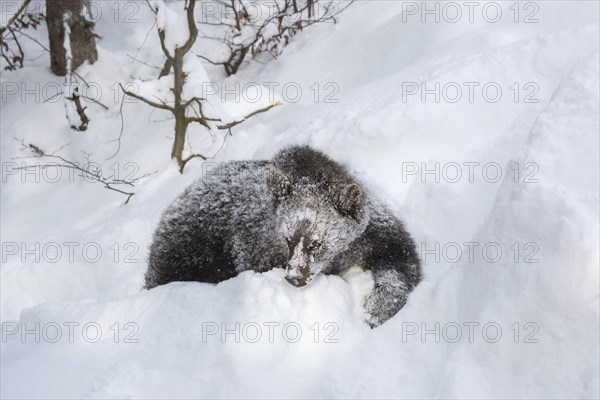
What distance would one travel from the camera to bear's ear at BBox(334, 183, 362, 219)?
11.8 ft

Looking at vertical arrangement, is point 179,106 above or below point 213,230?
above

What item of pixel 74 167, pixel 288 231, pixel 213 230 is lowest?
pixel 74 167

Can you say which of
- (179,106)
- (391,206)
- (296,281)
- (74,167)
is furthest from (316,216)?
(74,167)

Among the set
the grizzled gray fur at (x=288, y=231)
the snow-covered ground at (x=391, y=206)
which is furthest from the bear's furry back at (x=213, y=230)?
the snow-covered ground at (x=391, y=206)

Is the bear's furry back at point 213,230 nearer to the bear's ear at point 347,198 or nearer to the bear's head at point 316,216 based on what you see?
the bear's head at point 316,216

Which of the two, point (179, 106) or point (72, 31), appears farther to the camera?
point (72, 31)

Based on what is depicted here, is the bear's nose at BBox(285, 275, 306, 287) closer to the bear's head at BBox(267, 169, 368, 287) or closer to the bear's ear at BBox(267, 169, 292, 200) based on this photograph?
the bear's head at BBox(267, 169, 368, 287)

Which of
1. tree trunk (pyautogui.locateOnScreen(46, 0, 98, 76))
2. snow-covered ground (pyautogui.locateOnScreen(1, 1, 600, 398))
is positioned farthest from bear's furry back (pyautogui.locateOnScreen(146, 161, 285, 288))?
tree trunk (pyautogui.locateOnScreen(46, 0, 98, 76))

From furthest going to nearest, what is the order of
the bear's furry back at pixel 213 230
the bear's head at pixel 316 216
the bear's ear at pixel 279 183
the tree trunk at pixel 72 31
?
the tree trunk at pixel 72 31 → the bear's furry back at pixel 213 230 → the bear's ear at pixel 279 183 → the bear's head at pixel 316 216

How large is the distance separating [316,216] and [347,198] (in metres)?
0.22

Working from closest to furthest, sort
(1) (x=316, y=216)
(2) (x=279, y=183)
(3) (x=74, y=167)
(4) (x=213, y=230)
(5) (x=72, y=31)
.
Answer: (1) (x=316, y=216)
(2) (x=279, y=183)
(4) (x=213, y=230)
(3) (x=74, y=167)
(5) (x=72, y=31)

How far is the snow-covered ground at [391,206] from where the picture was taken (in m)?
2.41

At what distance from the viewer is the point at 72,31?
10039mm

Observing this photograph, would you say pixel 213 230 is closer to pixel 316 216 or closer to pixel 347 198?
pixel 316 216
